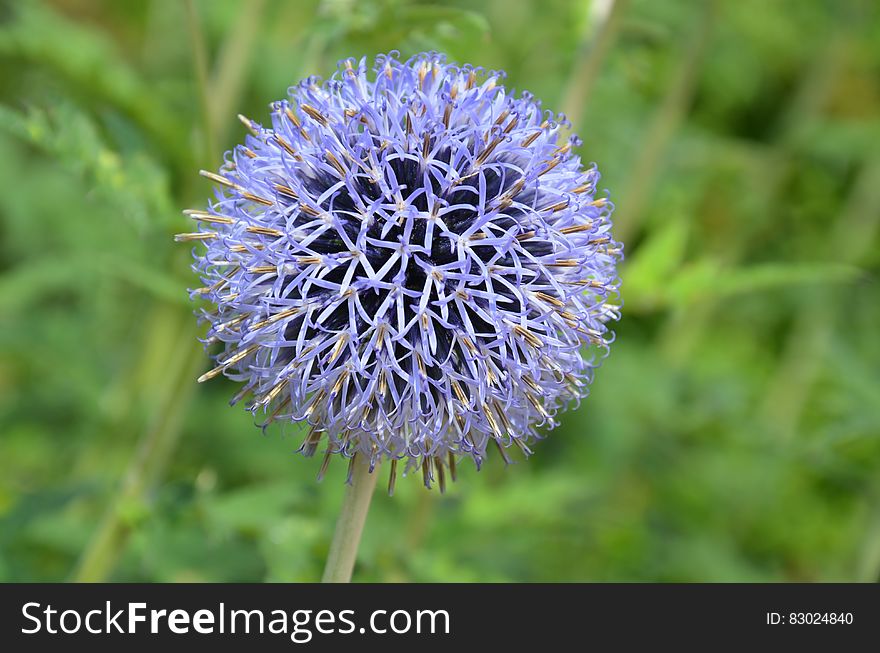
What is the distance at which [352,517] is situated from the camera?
196 cm

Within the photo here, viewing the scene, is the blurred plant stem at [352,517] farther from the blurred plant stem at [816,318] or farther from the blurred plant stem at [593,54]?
the blurred plant stem at [816,318]

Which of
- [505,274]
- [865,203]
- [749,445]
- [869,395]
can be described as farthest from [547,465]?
[505,274]

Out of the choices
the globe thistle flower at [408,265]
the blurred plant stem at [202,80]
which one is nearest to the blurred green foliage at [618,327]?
the blurred plant stem at [202,80]

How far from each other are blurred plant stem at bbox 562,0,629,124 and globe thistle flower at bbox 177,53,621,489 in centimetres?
72

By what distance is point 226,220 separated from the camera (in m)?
2.07

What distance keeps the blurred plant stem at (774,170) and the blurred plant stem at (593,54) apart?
78.6 inches

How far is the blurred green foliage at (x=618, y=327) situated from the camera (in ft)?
8.62

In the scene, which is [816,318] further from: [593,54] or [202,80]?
[202,80]

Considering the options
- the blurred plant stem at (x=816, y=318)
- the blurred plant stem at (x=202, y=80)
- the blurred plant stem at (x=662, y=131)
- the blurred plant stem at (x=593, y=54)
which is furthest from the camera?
the blurred plant stem at (x=816, y=318)

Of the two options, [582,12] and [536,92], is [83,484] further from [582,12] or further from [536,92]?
[536,92]

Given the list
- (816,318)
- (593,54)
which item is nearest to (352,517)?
(593,54)

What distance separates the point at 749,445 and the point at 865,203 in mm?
2361

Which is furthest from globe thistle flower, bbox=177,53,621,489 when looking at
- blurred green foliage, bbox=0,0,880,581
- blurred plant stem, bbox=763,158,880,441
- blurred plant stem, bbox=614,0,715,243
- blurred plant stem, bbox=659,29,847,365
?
blurred plant stem, bbox=763,158,880,441

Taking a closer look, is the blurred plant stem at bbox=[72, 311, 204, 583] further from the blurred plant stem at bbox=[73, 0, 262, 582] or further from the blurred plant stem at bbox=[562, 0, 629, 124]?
the blurred plant stem at bbox=[562, 0, 629, 124]
